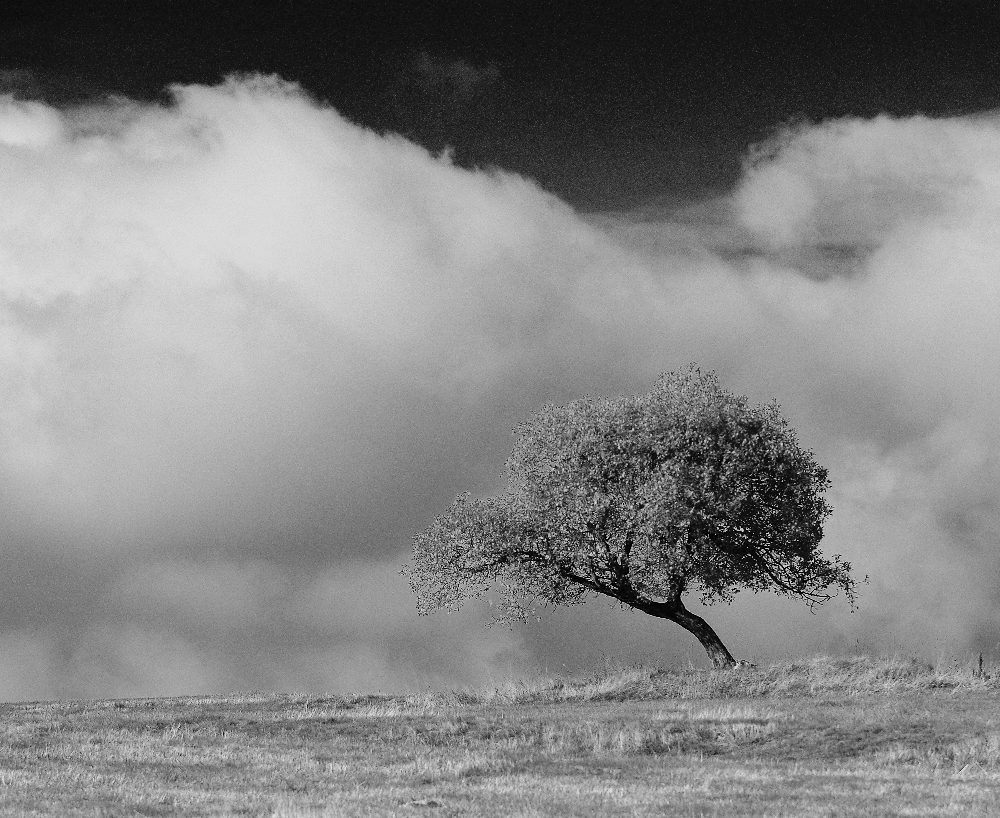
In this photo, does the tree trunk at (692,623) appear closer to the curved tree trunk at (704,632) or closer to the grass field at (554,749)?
the curved tree trunk at (704,632)

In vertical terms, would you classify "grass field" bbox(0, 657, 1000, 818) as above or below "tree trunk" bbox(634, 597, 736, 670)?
below

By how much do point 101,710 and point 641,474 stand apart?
967 inches

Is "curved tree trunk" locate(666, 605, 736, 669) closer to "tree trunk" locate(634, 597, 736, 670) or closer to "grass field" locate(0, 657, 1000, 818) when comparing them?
"tree trunk" locate(634, 597, 736, 670)

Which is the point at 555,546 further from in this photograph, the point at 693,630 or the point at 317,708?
the point at 317,708

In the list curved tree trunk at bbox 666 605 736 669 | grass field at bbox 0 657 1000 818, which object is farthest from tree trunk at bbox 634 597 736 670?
grass field at bbox 0 657 1000 818

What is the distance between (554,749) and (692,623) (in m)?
23.1

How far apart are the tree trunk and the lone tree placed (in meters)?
0.05

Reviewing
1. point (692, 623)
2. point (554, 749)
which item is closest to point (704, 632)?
point (692, 623)

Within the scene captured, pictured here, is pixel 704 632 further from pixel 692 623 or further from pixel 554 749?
pixel 554 749

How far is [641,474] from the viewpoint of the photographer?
2089 inches

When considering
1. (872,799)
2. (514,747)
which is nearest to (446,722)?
(514,747)

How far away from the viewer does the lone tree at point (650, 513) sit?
172 feet

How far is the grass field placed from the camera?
23766 millimetres

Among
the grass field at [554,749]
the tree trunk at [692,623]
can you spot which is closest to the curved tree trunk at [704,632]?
the tree trunk at [692,623]
